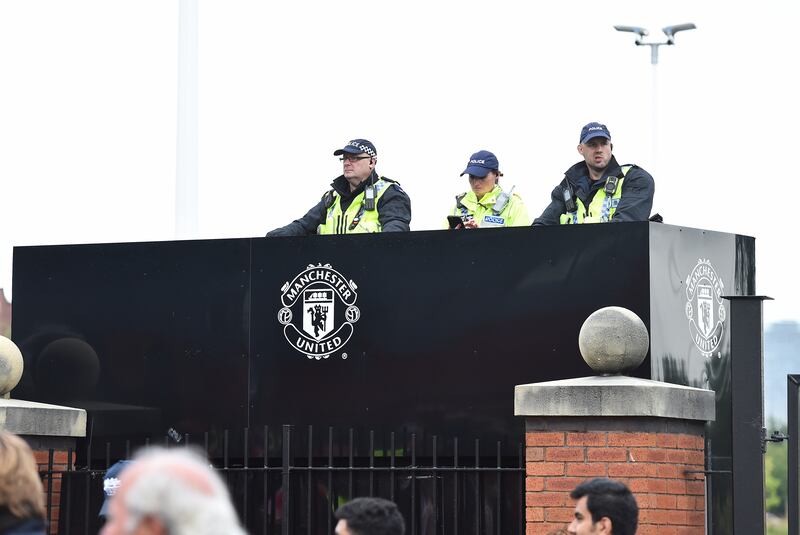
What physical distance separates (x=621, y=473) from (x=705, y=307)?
5.70 feet

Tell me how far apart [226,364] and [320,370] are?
683 mm

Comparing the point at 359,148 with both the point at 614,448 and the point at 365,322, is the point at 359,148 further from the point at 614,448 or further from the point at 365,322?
the point at 614,448

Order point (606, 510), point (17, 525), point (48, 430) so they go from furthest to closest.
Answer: point (48, 430)
point (606, 510)
point (17, 525)

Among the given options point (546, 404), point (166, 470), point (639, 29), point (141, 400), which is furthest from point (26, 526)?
point (639, 29)

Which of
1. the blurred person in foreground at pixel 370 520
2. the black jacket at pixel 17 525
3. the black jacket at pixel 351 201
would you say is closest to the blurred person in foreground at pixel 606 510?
the blurred person in foreground at pixel 370 520

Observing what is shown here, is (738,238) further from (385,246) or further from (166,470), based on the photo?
(166,470)

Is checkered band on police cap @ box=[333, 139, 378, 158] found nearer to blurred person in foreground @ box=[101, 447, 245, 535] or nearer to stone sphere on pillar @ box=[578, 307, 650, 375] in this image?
stone sphere on pillar @ box=[578, 307, 650, 375]

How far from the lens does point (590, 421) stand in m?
9.36

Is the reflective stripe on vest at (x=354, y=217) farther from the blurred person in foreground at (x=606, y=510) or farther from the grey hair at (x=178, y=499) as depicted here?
the grey hair at (x=178, y=499)

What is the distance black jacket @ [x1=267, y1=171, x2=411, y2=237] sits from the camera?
1113 cm

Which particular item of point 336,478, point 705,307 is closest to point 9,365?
point 336,478

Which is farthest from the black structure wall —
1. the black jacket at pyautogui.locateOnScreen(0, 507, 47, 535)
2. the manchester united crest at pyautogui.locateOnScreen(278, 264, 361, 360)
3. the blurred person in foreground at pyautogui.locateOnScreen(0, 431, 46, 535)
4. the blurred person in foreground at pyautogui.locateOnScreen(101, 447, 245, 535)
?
the blurred person in foreground at pyautogui.locateOnScreen(101, 447, 245, 535)

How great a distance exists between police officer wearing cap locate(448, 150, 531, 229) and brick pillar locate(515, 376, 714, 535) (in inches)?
70.4

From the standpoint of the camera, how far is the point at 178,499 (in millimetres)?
3246
